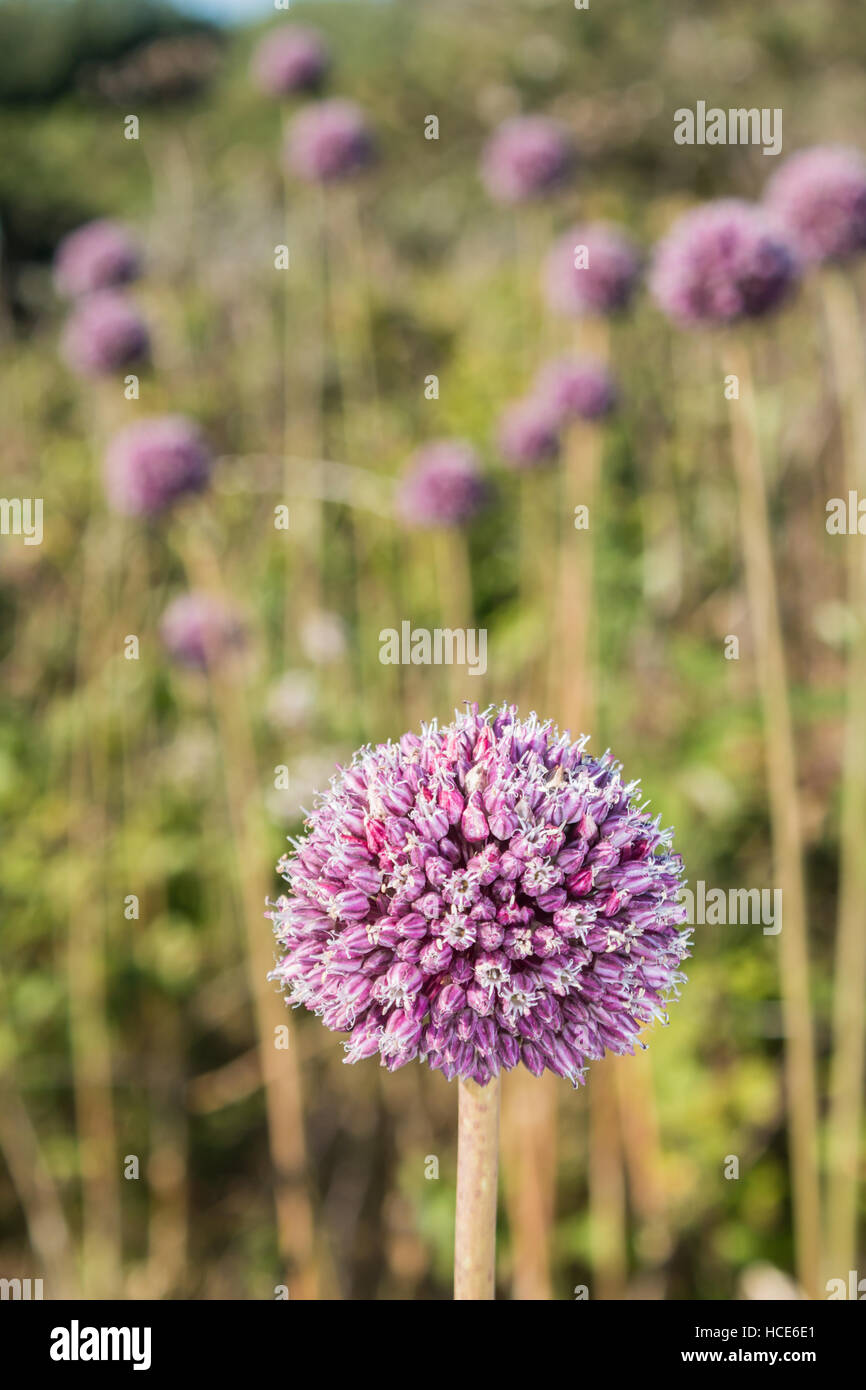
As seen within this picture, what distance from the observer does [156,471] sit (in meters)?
2.27

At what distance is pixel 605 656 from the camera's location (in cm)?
268

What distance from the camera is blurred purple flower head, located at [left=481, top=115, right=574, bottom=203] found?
2836 millimetres

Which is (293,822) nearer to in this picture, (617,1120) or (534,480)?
(617,1120)

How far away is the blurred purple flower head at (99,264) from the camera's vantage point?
2932mm

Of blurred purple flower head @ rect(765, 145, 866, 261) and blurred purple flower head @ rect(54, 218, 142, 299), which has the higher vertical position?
blurred purple flower head @ rect(54, 218, 142, 299)

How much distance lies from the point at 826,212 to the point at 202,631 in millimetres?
1489

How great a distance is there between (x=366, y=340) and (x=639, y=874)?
8.86ft

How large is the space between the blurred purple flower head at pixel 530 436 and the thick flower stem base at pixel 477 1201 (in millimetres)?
1875

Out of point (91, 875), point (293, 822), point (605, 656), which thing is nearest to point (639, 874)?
point (293, 822)
